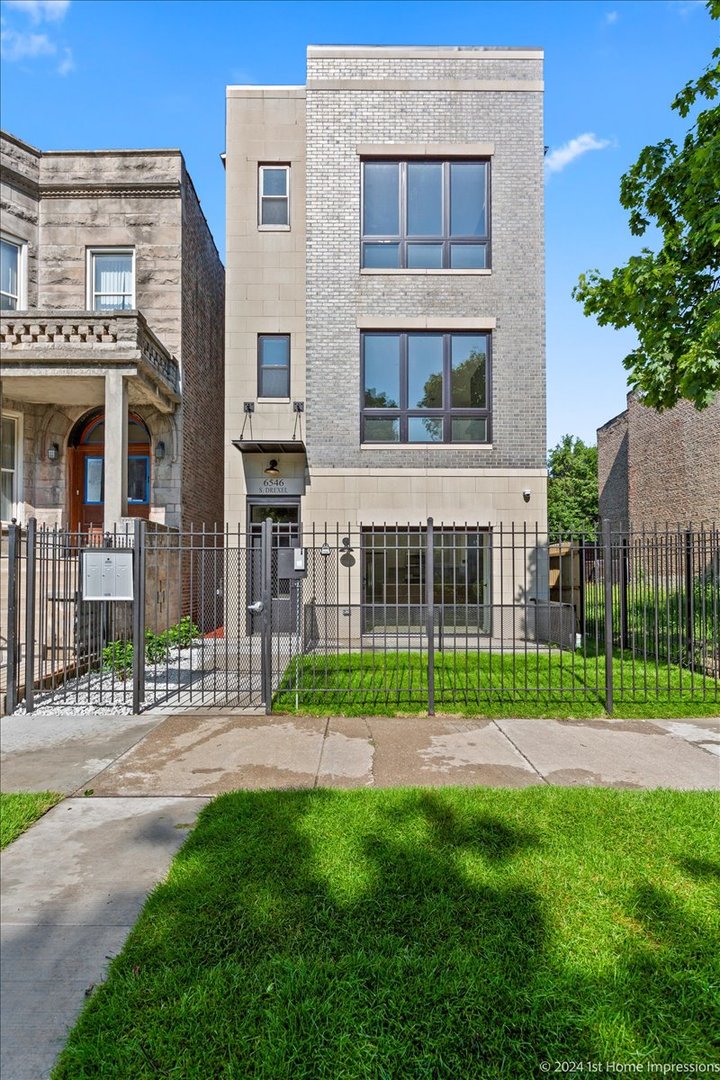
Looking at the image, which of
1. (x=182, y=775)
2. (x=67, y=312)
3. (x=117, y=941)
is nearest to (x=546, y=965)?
(x=117, y=941)

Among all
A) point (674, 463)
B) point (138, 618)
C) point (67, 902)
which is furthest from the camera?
point (674, 463)

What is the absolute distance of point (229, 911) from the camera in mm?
3180

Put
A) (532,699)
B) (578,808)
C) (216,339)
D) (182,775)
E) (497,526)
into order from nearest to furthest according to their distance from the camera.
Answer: (578,808) → (182,775) → (532,699) → (497,526) → (216,339)

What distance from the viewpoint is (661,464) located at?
2280 cm

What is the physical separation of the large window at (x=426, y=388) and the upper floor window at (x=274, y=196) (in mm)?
3389

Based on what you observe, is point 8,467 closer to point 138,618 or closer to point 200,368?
point 200,368

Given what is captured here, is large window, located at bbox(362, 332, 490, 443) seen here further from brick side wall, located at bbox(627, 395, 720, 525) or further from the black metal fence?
brick side wall, located at bbox(627, 395, 720, 525)

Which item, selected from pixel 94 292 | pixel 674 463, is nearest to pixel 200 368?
pixel 94 292

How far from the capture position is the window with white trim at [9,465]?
12.5m

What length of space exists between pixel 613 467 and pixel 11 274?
82.3ft

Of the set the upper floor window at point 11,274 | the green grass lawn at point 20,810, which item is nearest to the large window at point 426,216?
the upper floor window at point 11,274

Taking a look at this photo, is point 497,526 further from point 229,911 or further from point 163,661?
point 229,911

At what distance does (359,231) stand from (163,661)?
9.92 meters

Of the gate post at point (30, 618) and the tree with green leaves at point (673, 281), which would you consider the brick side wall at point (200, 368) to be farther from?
the tree with green leaves at point (673, 281)
